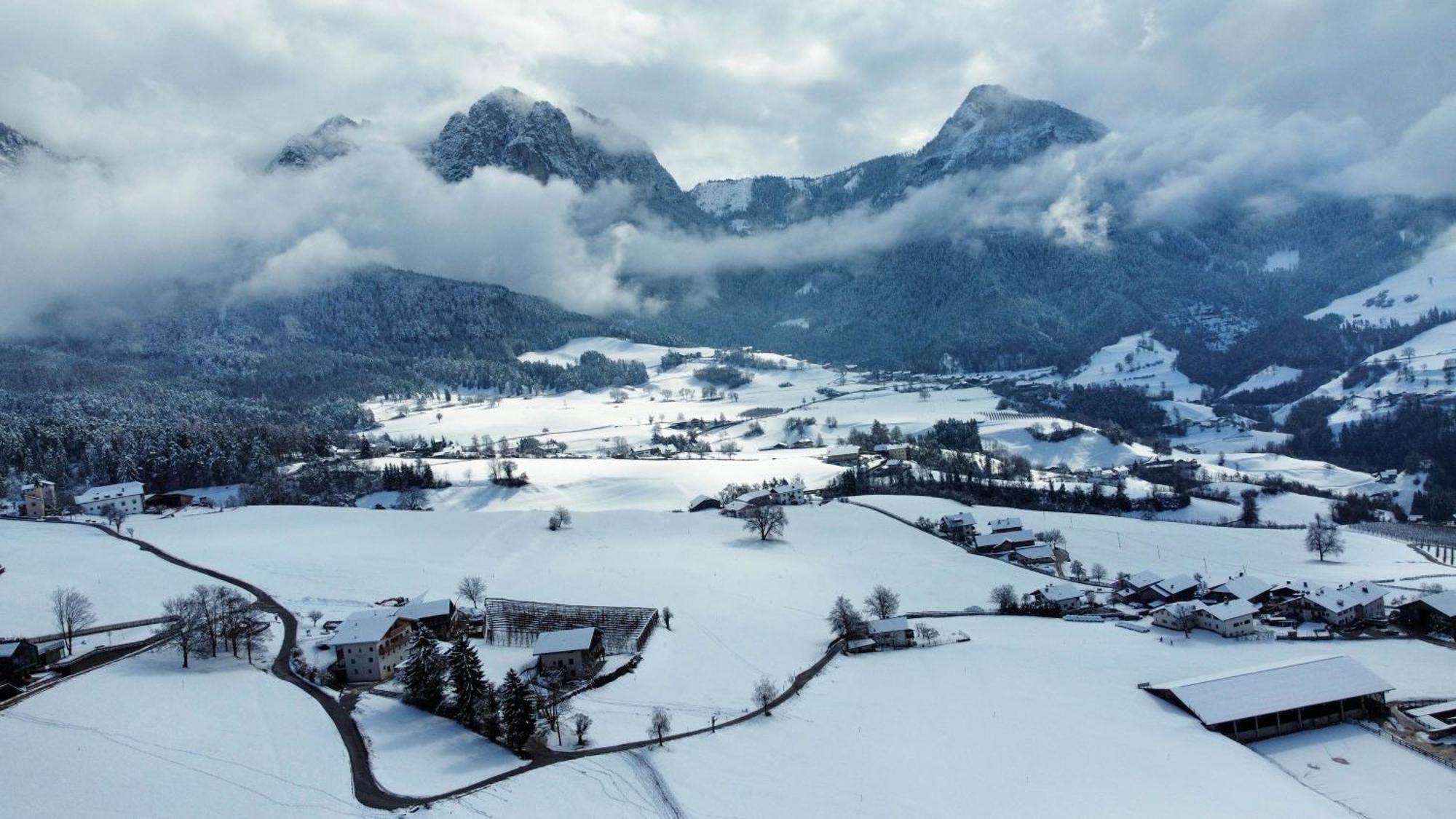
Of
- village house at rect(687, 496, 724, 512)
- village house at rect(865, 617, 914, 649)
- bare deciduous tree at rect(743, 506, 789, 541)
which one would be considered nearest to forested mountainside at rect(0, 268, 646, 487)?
village house at rect(687, 496, 724, 512)

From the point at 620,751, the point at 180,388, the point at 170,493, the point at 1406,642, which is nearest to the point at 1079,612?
the point at 1406,642

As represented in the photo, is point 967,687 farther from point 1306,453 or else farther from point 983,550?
point 1306,453

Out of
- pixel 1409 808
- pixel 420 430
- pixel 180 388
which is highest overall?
pixel 180 388

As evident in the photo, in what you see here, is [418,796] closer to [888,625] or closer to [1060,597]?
[888,625]

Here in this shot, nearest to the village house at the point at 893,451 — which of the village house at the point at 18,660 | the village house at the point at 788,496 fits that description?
the village house at the point at 788,496

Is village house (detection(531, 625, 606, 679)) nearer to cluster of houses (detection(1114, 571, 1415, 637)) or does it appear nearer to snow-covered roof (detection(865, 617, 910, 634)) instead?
snow-covered roof (detection(865, 617, 910, 634))

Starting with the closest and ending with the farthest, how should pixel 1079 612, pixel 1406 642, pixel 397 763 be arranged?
pixel 397 763
pixel 1406 642
pixel 1079 612
